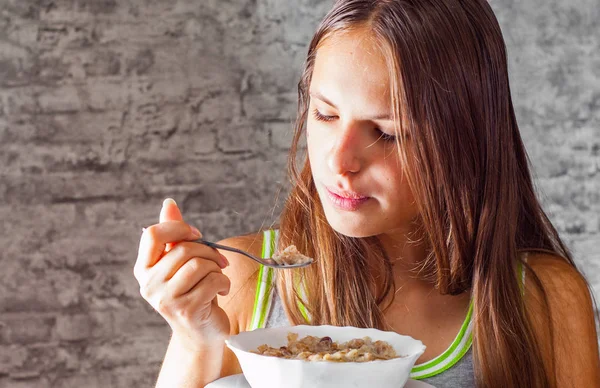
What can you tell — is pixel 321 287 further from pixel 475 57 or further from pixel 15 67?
pixel 15 67

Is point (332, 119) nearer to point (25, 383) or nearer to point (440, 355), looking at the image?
point (440, 355)

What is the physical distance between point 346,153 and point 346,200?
0.07 meters

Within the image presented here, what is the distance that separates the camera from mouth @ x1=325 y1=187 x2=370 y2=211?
104 centimetres

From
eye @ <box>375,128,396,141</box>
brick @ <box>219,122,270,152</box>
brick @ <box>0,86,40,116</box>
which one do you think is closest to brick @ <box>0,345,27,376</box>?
brick @ <box>0,86,40,116</box>

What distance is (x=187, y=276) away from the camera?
93cm

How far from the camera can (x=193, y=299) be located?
95 centimetres

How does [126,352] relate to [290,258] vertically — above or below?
below

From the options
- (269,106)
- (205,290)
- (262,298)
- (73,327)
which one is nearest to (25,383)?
(73,327)

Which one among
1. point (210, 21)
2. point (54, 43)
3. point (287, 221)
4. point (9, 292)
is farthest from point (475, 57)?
point (9, 292)

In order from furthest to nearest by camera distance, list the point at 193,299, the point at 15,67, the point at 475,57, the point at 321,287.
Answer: the point at 15,67 → the point at 321,287 → the point at 475,57 → the point at 193,299

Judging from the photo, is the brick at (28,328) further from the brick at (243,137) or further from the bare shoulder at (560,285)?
the bare shoulder at (560,285)

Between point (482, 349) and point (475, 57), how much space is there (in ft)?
1.45

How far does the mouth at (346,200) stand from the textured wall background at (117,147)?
3.91 ft

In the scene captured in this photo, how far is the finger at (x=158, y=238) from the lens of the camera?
929 millimetres
